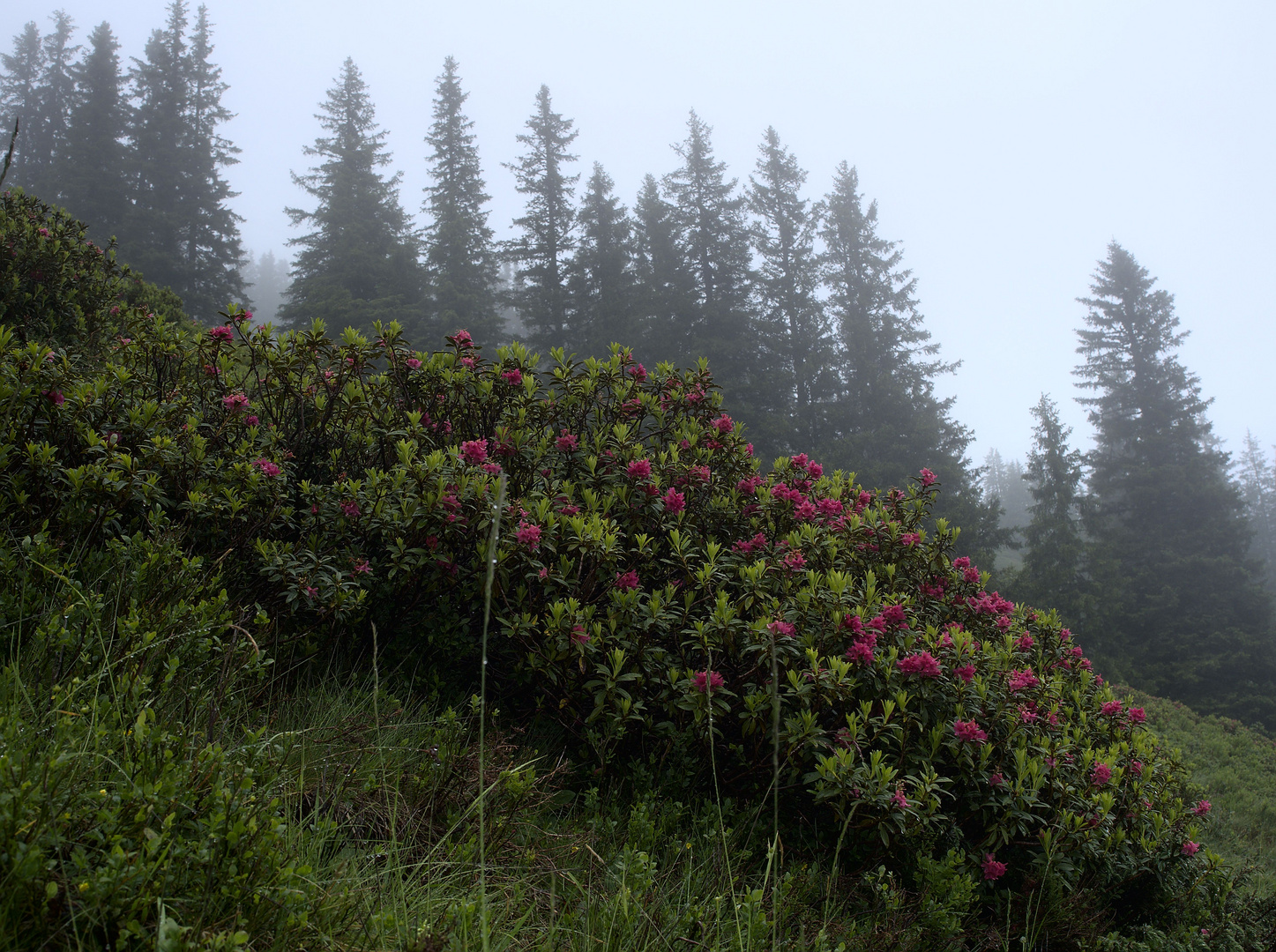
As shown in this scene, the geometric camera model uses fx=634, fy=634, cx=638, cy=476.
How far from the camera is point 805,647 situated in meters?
3.18

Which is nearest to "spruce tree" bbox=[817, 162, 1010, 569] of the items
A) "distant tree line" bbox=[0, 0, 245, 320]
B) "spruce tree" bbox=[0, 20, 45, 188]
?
"distant tree line" bbox=[0, 0, 245, 320]

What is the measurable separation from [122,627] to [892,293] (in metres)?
29.7

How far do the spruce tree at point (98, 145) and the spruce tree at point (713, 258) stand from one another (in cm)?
2188

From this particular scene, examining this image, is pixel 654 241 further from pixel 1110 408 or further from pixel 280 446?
pixel 280 446

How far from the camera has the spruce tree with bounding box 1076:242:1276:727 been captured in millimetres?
23328

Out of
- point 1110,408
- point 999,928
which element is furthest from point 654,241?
point 999,928

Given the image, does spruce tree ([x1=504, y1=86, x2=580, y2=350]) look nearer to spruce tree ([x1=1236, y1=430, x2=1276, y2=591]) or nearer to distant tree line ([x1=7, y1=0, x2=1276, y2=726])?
distant tree line ([x1=7, y1=0, x2=1276, y2=726])

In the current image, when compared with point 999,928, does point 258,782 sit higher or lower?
higher

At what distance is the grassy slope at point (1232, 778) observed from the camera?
23.1 ft

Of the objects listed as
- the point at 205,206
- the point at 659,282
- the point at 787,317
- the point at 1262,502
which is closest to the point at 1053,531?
the point at 787,317

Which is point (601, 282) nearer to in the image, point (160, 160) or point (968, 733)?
point (160, 160)

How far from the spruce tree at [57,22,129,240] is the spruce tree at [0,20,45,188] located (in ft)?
17.4

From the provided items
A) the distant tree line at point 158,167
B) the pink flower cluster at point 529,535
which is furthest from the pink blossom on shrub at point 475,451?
the distant tree line at point 158,167

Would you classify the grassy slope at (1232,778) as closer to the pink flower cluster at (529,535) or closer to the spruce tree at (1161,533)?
the pink flower cluster at (529,535)
